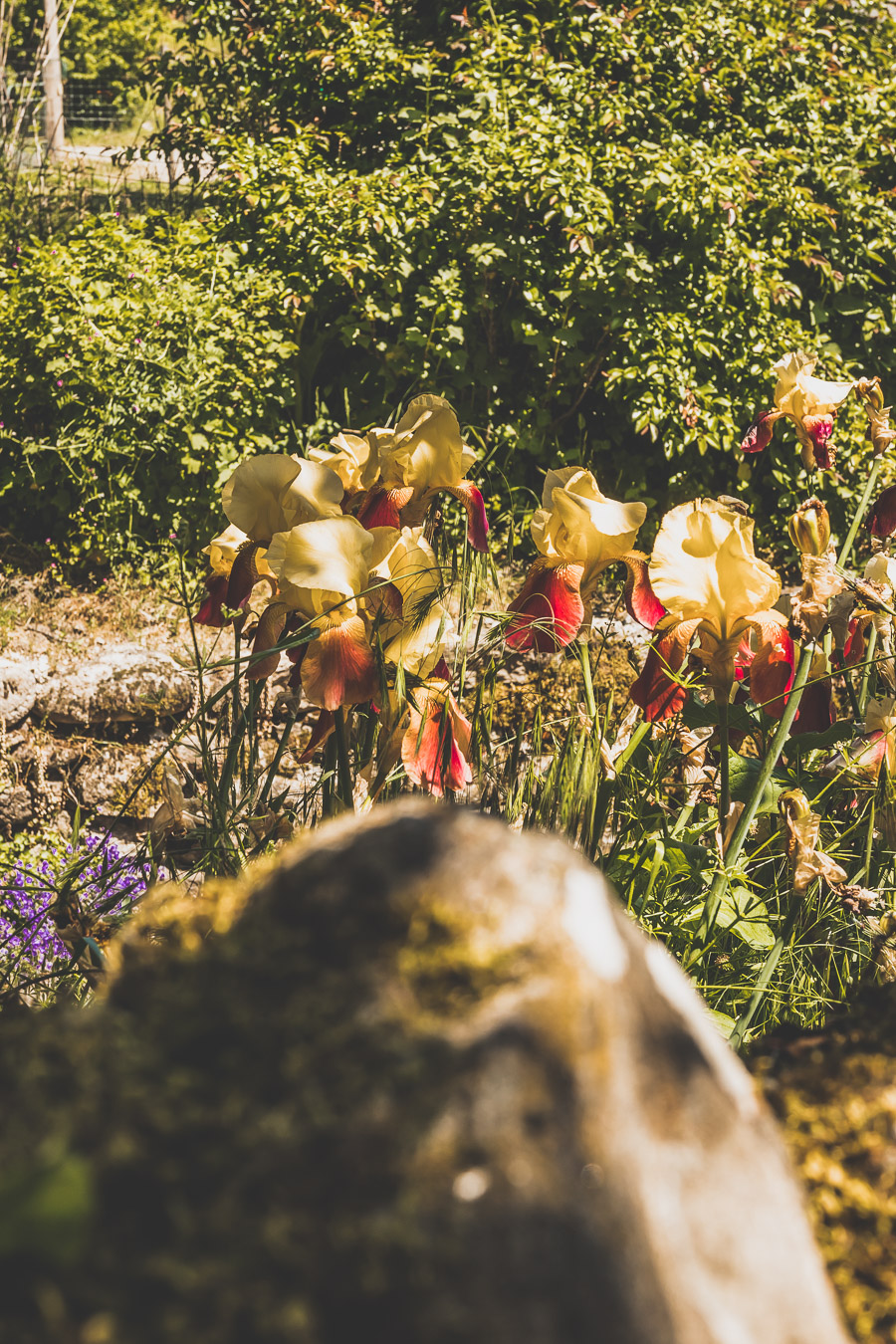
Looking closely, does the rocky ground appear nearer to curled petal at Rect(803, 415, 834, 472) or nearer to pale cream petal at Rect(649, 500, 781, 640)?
curled petal at Rect(803, 415, 834, 472)

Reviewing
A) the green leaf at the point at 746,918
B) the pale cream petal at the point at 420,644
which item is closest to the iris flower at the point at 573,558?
the pale cream petal at the point at 420,644

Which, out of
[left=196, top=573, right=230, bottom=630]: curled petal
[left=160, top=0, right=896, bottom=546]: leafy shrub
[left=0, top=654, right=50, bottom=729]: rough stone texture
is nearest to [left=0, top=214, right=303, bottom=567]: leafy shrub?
[left=160, top=0, right=896, bottom=546]: leafy shrub

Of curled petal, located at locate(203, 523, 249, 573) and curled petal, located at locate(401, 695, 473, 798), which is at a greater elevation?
curled petal, located at locate(203, 523, 249, 573)

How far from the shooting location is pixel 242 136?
420 cm

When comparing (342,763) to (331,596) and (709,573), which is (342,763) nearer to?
(331,596)

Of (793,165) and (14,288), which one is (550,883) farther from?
(793,165)

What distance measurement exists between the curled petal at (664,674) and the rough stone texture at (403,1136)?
33.0 inches

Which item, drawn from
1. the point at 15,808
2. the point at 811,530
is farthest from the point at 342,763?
the point at 15,808

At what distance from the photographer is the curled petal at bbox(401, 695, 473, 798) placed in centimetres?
130

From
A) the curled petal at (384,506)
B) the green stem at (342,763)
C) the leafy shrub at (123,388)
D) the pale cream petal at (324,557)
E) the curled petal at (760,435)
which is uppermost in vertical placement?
the pale cream petal at (324,557)

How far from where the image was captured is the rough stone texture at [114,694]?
306 cm

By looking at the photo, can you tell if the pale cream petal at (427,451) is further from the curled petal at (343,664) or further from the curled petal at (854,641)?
the curled petal at (854,641)

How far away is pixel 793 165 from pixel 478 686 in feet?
12.7

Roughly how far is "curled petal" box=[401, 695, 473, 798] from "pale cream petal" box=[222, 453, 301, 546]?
33 centimetres
